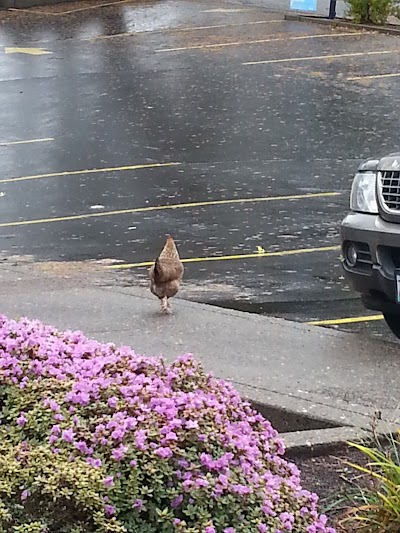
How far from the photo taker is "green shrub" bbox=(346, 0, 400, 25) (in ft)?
81.7

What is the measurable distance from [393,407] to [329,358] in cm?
99

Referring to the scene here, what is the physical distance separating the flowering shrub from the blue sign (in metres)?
25.2

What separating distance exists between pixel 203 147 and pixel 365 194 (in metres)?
7.98

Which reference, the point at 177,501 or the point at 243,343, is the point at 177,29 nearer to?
the point at 243,343

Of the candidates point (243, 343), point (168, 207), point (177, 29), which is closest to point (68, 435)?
point (243, 343)

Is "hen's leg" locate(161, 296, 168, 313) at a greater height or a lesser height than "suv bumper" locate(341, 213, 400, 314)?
lesser

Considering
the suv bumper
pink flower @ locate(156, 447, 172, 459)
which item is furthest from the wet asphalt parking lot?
pink flower @ locate(156, 447, 172, 459)

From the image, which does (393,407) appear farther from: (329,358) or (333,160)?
(333,160)

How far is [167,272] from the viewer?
21.2 ft

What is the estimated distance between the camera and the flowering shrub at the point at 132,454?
2.59 meters

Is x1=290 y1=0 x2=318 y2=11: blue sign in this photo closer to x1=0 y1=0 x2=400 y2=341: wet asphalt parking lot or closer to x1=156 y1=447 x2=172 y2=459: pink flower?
x1=0 y1=0 x2=400 y2=341: wet asphalt parking lot

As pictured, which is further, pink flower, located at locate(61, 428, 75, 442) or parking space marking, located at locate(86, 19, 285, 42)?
parking space marking, located at locate(86, 19, 285, 42)

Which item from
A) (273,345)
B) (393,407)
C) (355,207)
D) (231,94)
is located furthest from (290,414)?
(231,94)

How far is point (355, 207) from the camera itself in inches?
249
